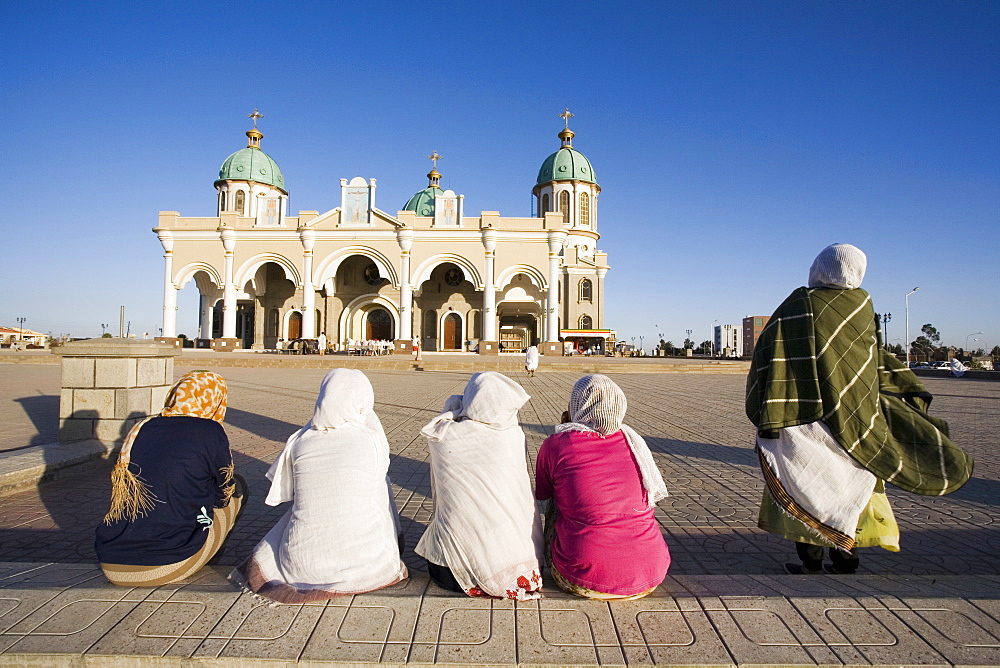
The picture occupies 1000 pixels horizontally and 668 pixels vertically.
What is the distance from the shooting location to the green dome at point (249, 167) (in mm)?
43156

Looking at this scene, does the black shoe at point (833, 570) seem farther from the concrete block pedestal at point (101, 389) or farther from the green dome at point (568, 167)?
the green dome at point (568, 167)

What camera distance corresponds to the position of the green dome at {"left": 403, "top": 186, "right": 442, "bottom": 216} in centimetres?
4428

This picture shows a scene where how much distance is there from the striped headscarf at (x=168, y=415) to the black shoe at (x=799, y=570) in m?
3.13

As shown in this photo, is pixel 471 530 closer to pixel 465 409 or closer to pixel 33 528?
pixel 465 409

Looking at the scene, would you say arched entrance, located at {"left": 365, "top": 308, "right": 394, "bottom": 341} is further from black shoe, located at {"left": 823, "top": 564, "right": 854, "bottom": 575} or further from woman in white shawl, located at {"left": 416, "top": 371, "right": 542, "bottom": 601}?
woman in white shawl, located at {"left": 416, "top": 371, "right": 542, "bottom": 601}

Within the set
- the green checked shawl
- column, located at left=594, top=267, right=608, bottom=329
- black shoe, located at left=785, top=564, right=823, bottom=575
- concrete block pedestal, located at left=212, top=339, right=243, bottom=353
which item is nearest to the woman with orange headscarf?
the green checked shawl

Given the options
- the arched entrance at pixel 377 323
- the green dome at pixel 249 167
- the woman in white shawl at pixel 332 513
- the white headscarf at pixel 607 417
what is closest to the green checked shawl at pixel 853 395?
the white headscarf at pixel 607 417

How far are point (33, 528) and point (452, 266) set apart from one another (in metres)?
34.2

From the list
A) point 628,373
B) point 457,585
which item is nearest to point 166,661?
point 457,585

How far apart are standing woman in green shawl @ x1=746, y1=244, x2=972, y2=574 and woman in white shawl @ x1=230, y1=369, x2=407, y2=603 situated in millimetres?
2047

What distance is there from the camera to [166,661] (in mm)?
2016

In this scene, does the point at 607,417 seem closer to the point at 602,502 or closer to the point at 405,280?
the point at 602,502

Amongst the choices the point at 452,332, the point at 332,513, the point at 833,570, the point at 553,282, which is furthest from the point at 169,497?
the point at 452,332

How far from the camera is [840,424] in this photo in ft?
9.52
